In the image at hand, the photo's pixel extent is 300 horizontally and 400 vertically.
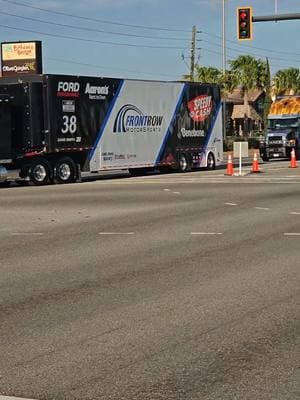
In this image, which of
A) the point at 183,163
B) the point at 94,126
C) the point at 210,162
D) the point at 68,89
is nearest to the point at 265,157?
the point at 210,162

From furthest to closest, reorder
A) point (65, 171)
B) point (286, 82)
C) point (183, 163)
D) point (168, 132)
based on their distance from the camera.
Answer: point (286, 82), point (183, 163), point (168, 132), point (65, 171)

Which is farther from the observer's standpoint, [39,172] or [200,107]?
[200,107]

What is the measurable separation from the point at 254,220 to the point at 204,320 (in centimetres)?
751

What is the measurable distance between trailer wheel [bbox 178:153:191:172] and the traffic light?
557 centimetres

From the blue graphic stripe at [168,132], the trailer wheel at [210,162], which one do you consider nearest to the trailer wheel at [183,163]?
the blue graphic stripe at [168,132]

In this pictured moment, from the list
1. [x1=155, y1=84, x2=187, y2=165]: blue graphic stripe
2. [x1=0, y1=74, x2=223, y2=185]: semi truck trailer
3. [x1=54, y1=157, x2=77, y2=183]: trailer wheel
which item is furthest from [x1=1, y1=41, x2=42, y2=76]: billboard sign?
[x1=54, y1=157, x2=77, y2=183]: trailer wheel

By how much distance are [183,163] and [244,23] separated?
6.46 meters

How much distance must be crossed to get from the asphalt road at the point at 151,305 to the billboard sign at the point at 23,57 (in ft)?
153

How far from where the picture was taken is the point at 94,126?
26688mm

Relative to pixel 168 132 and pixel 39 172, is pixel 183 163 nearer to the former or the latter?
pixel 168 132

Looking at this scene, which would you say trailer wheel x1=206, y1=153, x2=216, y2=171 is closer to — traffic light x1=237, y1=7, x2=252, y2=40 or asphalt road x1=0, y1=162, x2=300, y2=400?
traffic light x1=237, y1=7, x2=252, y2=40

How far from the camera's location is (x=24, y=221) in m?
14.5

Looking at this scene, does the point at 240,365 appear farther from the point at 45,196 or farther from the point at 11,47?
the point at 11,47

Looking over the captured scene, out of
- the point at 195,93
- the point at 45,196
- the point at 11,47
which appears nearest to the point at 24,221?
the point at 45,196
